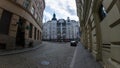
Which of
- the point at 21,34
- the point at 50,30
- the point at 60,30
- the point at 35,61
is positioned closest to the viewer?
the point at 35,61

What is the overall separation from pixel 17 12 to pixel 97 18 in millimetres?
13653

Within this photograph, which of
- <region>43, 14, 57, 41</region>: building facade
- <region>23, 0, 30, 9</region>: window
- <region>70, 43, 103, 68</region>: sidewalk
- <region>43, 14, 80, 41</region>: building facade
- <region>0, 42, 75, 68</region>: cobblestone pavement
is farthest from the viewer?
<region>43, 14, 57, 41</region>: building facade

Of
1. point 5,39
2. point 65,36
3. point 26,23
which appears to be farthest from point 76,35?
point 5,39

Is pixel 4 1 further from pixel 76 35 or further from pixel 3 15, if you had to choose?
pixel 76 35

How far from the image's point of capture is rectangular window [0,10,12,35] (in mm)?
17562

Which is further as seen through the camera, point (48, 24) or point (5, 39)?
point (48, 24)

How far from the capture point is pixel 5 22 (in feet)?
59.7

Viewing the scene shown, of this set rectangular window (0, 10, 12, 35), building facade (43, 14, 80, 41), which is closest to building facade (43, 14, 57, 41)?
building facade (43, 14, 80, 41)

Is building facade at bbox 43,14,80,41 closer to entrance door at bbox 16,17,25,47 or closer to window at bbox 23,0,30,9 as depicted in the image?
window at bbox 23,0,30,9

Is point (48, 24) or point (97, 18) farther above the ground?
point (48, 24)

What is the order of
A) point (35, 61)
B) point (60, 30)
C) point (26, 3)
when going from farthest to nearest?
point (60, 30) < point (26, 3) < point (35, 61)

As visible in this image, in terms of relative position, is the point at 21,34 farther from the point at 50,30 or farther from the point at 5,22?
the point at 50,30

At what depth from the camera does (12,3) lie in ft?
61.2

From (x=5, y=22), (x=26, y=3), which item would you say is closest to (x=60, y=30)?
(x=26, y=3)
